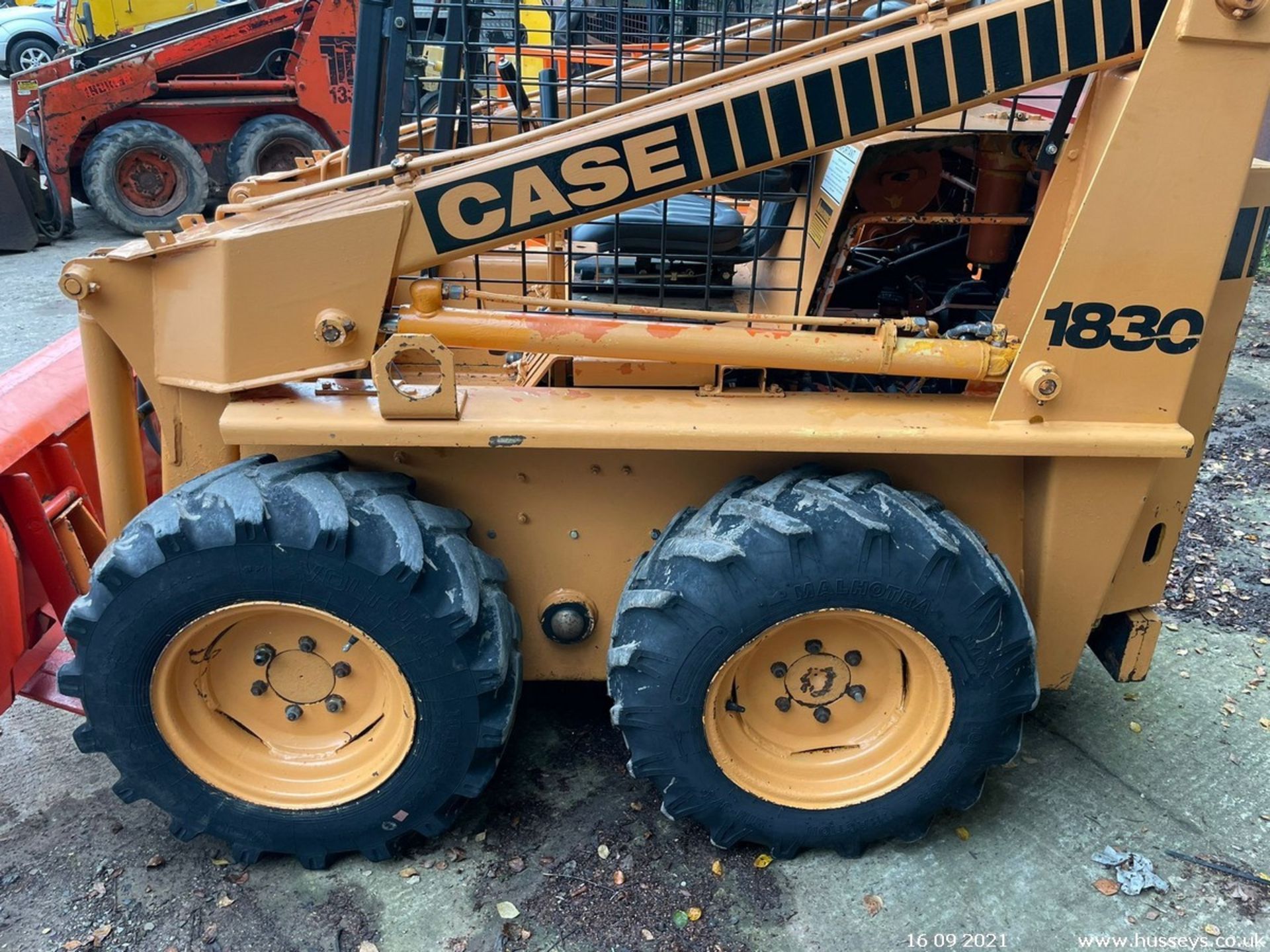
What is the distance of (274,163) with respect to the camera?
30.8ft

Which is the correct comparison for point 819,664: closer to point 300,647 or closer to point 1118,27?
point 300,647

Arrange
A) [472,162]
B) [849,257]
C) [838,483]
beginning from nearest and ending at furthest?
[472,162], [838,483], [849,257]

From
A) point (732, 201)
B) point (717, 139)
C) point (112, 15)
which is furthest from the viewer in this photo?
point (112, 15)

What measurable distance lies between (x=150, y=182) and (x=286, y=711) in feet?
27.1

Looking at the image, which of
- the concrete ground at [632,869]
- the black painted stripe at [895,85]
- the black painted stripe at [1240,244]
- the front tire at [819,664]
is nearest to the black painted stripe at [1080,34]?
the black painted stripe at [895,85]

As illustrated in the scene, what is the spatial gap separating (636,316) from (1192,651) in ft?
8.22

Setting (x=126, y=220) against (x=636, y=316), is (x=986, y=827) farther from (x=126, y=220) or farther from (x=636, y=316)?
(x=126, y=220)

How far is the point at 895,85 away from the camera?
209 cm

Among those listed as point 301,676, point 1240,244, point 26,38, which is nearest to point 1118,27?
point 1240,244

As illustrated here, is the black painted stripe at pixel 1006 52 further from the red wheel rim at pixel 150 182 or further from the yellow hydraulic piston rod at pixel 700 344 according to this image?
the red wheel rim at pixel 150 182

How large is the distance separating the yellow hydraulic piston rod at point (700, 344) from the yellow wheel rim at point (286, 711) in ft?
2.57

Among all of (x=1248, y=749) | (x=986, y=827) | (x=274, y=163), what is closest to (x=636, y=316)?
(x=986, y=827)

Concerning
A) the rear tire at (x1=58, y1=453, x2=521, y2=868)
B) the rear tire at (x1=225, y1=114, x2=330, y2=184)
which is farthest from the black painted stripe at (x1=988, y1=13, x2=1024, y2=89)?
the rear tire at (x1=225, y1=114, x2=330, y2=184)

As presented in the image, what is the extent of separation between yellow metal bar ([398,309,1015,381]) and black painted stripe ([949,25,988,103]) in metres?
0.54
